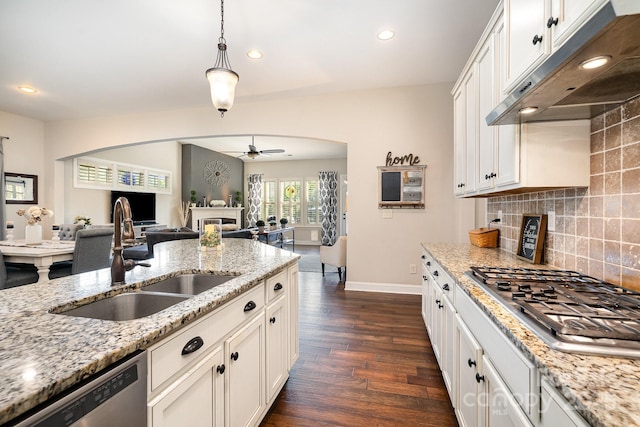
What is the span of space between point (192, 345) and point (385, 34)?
9.90 ft

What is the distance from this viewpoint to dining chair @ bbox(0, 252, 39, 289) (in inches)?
112

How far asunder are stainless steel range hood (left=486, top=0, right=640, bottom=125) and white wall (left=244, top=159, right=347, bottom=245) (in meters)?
7.92

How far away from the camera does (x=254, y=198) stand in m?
9.97

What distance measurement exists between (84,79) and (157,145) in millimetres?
3361

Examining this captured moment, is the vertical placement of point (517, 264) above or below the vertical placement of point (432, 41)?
below

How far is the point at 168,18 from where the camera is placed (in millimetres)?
2598

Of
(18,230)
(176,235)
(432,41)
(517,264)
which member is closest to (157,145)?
(18,230)

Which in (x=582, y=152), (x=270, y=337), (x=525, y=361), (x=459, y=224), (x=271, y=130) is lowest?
(x=270, y=337)

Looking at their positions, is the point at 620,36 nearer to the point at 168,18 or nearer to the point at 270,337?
the point at 270,337

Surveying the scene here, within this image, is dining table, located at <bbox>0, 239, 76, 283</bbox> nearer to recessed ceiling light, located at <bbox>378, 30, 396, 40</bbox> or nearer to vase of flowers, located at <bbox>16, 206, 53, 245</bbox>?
vase of flowers, located at <bbox>16, 206, 53, 245</bbox>

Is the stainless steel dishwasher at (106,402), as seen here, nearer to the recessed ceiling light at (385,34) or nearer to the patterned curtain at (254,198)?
the recessed ceiling light at (385,34)

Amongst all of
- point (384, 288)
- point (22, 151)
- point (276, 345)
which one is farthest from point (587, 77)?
point (22, 151)

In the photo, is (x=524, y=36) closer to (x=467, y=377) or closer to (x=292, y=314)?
(x=467, y=377)

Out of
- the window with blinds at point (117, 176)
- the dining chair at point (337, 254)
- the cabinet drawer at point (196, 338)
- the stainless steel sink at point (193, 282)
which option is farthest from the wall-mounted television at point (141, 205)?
the cabinet drawer at point (196, 338)
